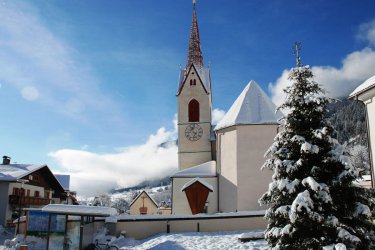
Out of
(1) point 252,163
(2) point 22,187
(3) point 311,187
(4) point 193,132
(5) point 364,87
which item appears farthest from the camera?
(4) point 193,132

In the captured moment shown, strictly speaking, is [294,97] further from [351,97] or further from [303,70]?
[351,97]

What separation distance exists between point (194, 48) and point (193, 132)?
1204 centimetres

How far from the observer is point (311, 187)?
10.5 m

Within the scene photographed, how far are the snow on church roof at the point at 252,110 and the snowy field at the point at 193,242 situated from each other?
10.8 metres

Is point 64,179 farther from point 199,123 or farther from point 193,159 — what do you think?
point 199,123

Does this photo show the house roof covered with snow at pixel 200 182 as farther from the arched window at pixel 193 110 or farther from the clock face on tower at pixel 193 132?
the arched window at pixel 193 110

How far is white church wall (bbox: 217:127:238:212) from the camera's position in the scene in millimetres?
27237

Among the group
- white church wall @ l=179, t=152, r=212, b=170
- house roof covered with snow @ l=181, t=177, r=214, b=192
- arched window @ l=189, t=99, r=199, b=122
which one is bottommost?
house roof covered with snow @ l=181, t=177, r=214, b=192

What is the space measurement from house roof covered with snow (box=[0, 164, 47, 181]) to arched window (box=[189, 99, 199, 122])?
1578 centimetres

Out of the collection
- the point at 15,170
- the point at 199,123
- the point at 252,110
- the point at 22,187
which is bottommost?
the point at 22,187

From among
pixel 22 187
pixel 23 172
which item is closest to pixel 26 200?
pixel 22 187

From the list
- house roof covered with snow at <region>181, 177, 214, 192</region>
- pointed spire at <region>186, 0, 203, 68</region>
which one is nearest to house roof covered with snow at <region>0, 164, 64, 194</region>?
house roof covered with snow at <region>181, 177, 214, 192</region>

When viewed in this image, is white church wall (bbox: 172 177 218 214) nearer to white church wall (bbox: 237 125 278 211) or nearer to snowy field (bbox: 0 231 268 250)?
white church wall (bbox: 237 125 278 211)

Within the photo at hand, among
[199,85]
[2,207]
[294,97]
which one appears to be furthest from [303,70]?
[199,85]
